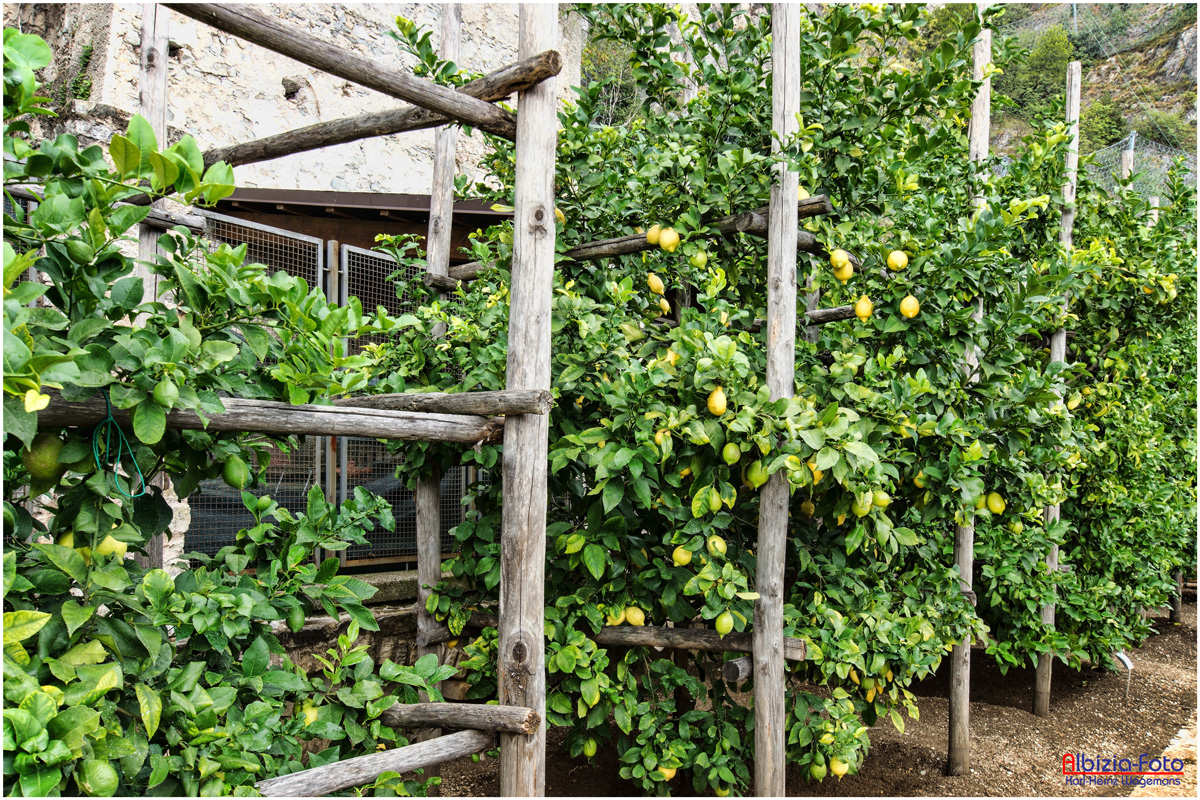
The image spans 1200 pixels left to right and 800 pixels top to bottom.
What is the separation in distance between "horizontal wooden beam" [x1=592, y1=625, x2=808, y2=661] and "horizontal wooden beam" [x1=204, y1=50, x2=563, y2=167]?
5.69ft

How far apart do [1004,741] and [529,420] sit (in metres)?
3.53

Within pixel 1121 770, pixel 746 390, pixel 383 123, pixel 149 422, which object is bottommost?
pixel 1121 770

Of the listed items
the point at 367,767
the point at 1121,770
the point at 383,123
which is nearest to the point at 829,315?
the point at 383,123

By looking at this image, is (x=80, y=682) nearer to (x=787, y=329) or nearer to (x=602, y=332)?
(x=602, y=332)

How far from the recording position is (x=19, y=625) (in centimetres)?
122

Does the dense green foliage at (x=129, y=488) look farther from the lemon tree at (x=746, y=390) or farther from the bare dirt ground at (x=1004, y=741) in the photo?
the bare dirt ground at (x=1004, y=741)

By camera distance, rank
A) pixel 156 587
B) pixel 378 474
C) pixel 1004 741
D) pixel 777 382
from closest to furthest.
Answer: pixel 156 587, pixel 777 382, pixel 1004 741, pixel 378 474

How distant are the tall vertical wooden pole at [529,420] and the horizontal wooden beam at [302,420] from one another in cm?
15

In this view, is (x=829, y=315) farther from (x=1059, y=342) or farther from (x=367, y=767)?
(x=367, y=767)

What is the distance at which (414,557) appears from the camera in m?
4.22

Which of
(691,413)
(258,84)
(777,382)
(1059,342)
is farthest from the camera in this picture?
(258,84)

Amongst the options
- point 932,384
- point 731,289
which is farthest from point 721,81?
point 932,384

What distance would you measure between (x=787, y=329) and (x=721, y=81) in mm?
933

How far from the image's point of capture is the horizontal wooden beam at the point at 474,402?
2074 mm
